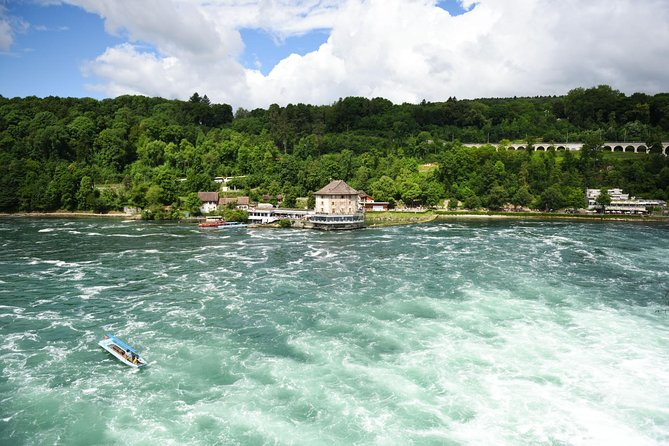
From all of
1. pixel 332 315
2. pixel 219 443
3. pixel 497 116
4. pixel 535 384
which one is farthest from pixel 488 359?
pixel 497 116

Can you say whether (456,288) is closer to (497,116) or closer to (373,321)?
(373,321)

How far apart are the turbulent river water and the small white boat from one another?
1.12 feet

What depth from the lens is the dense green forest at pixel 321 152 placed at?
2704 inches

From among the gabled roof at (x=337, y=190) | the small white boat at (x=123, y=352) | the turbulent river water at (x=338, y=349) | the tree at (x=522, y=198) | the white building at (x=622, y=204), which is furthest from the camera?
the tree at (x=522, y=198)

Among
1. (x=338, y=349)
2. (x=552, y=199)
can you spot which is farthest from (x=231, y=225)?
(x=552, y=199)

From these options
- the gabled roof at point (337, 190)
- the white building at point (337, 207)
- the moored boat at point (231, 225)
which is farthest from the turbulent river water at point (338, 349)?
the gabled roof at point (337, 190)

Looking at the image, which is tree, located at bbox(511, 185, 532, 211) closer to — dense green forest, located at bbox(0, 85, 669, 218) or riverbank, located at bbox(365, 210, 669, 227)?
dense green forest, located at bbox(0, 85, 669, 218)

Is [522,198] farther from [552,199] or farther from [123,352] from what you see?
[123,352]

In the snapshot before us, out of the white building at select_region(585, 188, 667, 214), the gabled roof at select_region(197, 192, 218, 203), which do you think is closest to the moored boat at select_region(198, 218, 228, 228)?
the gabled roof at select_region(197, 192, 218, 203)

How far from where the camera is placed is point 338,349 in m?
18.9

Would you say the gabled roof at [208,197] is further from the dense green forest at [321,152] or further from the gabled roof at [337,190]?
the gabled roof at [337,190]

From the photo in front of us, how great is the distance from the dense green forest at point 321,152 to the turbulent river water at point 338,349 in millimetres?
34878

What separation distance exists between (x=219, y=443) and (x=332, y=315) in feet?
33.8

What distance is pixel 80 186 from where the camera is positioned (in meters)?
69.1
